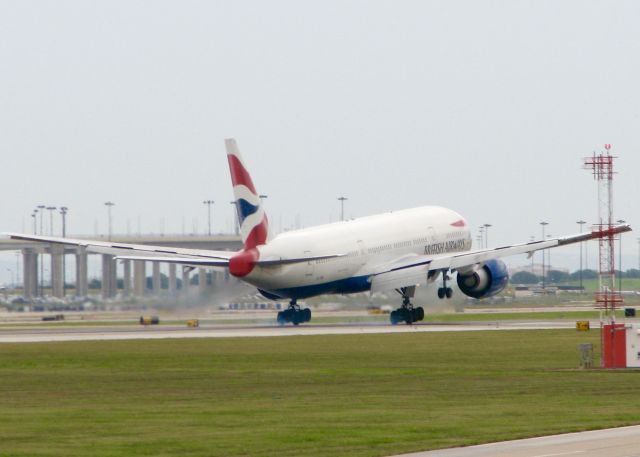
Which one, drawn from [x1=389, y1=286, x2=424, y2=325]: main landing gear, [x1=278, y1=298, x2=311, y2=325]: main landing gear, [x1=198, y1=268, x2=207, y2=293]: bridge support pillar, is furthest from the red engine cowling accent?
[x1=389, y1=286, x2=424, y2=325]: main landing gear

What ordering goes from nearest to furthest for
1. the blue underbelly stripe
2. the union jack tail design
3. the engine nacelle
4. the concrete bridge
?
the union jack tail design → the blue underbelly stripe → the engine nacelle → the concrete bridge

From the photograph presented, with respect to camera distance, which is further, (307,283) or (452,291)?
(452,291)

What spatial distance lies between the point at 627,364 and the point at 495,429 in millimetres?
18925

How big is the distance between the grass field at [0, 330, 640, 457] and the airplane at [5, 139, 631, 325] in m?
14.8

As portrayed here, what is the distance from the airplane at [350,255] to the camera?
77562 mm

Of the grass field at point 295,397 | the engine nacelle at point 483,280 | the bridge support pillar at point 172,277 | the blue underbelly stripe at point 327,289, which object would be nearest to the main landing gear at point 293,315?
the blue underbelly stripe at point 327,289

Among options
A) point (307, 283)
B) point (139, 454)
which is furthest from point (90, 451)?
point (307, 283)

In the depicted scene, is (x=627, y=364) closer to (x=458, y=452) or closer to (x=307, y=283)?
(x=458, y=452)

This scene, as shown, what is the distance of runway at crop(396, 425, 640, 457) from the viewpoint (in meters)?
26.3

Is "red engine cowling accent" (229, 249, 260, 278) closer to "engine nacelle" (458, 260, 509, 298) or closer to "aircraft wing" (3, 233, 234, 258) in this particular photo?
"aircraft wing" (3, 233, 234, 258)

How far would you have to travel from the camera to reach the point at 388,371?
48.3 meters

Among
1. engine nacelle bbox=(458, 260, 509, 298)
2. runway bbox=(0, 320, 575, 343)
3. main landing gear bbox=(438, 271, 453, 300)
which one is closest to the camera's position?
runway bbox=(0, 320, 575, 343)

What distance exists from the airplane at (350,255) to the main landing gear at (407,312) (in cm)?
6

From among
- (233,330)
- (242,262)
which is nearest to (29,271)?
(233,330)
